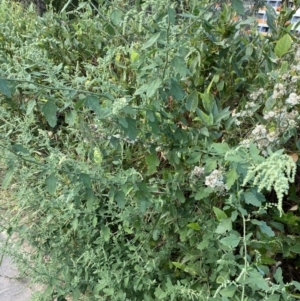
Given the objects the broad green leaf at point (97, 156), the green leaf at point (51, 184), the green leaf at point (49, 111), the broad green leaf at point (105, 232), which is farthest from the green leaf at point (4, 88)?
the broad green leaf at point (105, 232)

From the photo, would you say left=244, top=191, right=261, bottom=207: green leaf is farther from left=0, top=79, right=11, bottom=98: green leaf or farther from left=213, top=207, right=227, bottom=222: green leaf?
left=0, top=79, right=11, bottom=98: green leaf

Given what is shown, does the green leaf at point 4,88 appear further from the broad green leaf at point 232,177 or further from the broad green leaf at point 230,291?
the broad green leaf at point 230,291

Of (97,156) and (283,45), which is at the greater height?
(283,45)

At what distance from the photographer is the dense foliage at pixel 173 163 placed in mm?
1161

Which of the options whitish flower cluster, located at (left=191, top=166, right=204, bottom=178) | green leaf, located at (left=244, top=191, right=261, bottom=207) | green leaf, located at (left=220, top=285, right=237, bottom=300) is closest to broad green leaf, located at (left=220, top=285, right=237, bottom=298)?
green leaf, located at (left=220, top=285, right=237, bottom=300)

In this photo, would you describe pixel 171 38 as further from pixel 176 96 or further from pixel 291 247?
pixel 291 247

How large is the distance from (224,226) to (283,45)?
0.67 metres

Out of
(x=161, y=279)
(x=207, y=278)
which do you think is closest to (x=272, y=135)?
(x=207, y=278)

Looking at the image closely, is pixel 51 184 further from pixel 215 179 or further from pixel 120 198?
pixel 215 179

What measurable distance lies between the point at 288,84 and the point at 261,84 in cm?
19

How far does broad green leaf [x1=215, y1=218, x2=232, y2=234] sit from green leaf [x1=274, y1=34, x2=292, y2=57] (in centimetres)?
63

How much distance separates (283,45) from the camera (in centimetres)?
132

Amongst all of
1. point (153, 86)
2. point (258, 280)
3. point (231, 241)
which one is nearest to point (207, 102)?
point (153, 86)

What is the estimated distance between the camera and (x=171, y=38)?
1.25m
